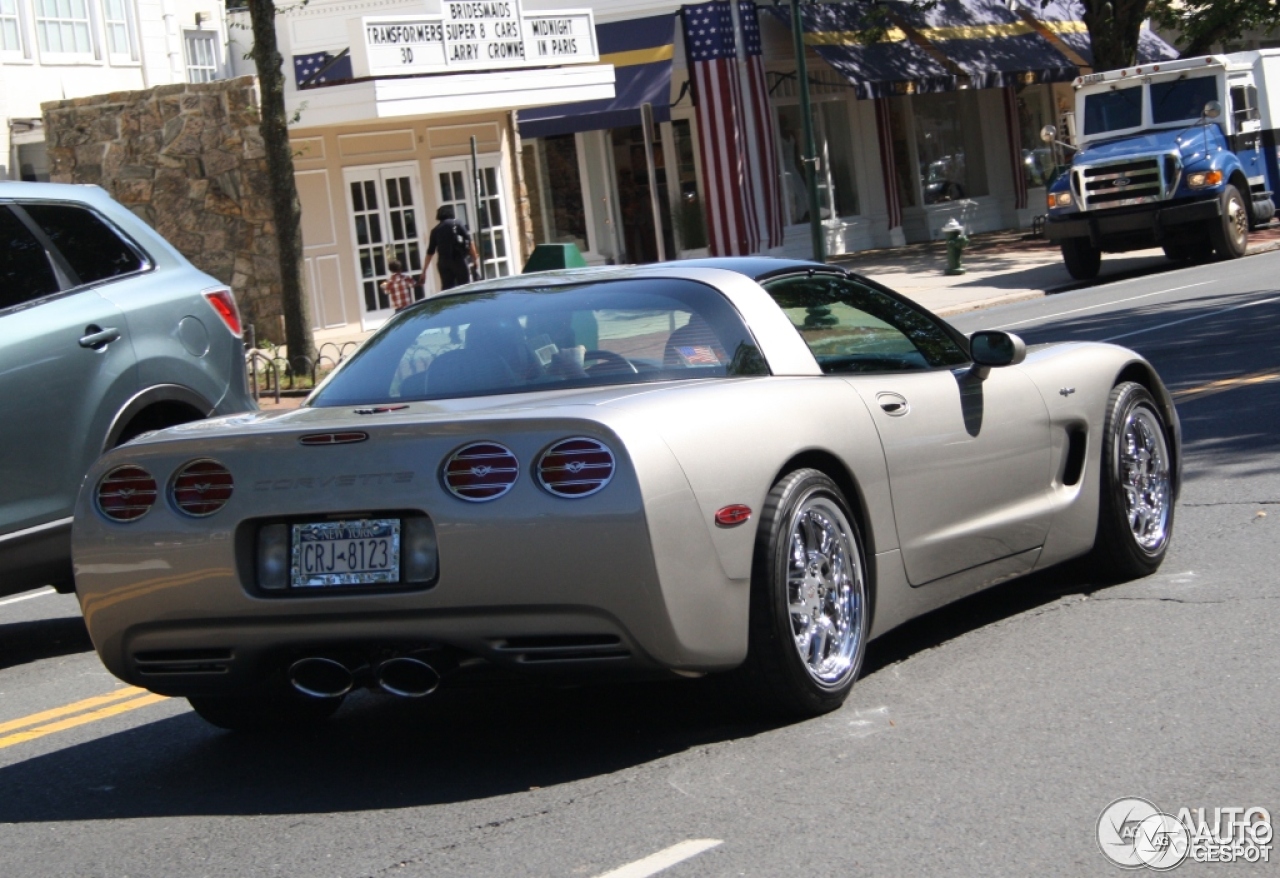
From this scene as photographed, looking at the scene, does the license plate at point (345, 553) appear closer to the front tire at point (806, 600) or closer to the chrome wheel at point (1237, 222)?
the front tire at point (806, 600)

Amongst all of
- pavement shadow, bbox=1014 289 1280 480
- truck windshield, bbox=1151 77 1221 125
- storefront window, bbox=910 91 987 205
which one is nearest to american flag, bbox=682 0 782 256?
storefront window, bbox=910 91 987 205

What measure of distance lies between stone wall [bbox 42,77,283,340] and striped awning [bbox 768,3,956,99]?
37.3 ft

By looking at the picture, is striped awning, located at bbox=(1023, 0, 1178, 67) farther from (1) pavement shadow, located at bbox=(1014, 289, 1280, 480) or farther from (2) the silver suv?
(2) the silver suv

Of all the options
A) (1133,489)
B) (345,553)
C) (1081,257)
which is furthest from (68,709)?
(1081,257)

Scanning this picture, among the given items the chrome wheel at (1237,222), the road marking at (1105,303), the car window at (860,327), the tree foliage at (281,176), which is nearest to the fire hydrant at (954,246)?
the chrome wheel at (1237,222)

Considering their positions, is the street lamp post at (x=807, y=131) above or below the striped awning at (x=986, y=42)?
below

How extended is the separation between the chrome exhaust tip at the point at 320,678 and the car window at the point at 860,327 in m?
1.78

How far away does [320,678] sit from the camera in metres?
5.04

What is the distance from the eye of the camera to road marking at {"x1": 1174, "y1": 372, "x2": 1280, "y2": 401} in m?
11.9

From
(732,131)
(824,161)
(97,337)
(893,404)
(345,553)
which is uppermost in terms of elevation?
(732,131)

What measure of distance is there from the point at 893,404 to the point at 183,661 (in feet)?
7.60

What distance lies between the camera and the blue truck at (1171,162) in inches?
961

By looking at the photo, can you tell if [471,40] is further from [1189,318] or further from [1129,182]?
[1189,318]

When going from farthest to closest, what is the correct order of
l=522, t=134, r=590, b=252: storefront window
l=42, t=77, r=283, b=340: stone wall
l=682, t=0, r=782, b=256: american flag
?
l=522, t=134, r=590, b=252: storefront window
l=682, t=0, r=782, b=256: american flag
l=42, t=77, r=283, b=340: stone wall
